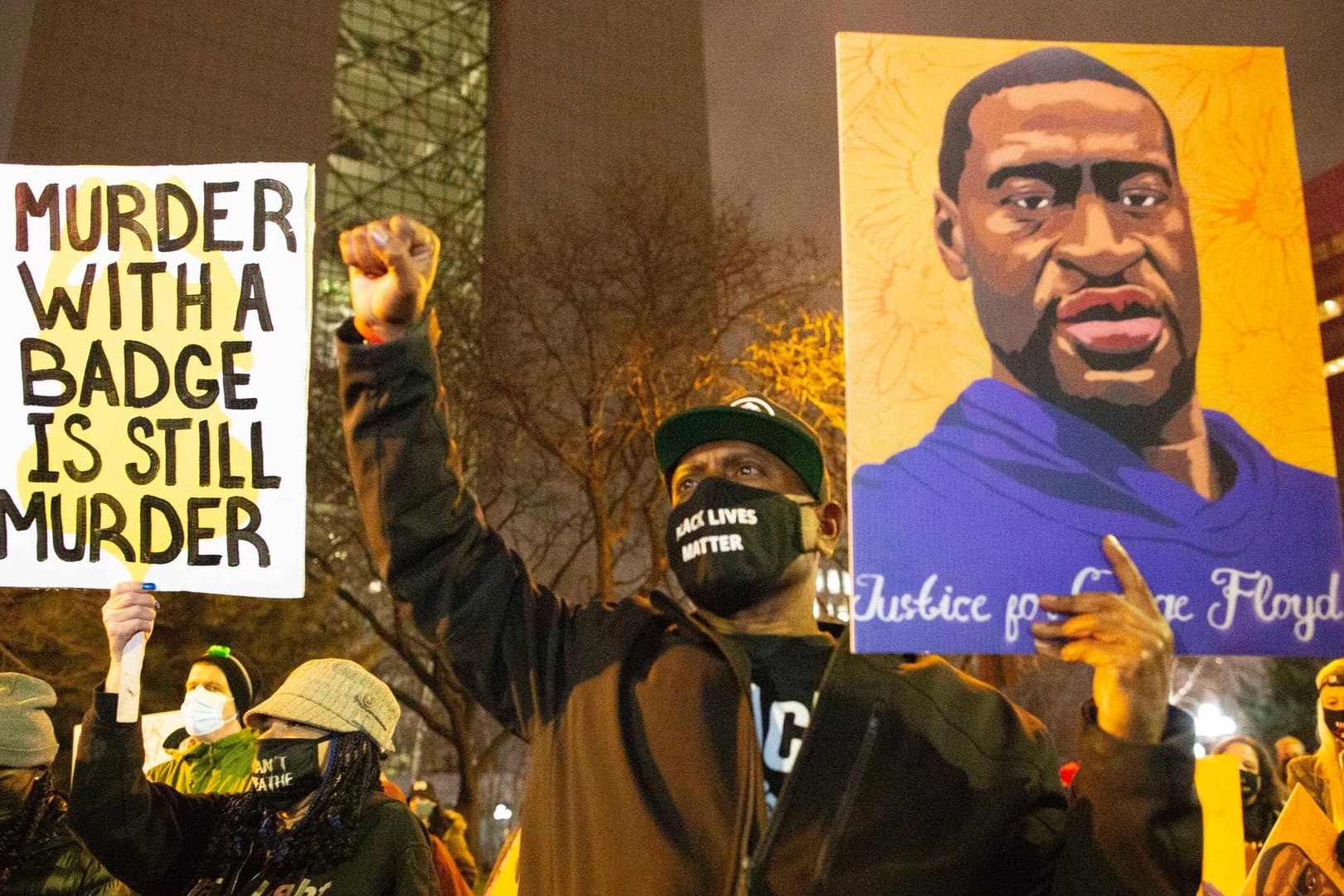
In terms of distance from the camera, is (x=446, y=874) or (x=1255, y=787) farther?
(x=1255, y=787)

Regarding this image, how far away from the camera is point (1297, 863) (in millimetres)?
5016

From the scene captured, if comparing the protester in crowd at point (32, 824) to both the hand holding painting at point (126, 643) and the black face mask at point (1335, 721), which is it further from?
the black face mask at point (1335, 721)

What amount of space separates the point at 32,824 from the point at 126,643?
1180mm

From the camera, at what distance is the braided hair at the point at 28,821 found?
12.7 feet

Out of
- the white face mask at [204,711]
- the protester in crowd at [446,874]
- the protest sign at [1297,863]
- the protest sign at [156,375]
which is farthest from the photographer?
the white face mask at [204,711]

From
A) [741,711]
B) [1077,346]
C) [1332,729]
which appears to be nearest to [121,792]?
[741,711]

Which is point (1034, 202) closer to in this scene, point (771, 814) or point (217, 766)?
point (771, 814)

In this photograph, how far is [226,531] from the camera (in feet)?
11.2

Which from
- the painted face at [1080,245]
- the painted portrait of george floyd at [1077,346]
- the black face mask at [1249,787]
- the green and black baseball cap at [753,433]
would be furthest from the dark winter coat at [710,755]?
the black face mask at [1249,787]

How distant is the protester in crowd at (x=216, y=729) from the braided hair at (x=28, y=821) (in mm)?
1215

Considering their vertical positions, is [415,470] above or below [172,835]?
above

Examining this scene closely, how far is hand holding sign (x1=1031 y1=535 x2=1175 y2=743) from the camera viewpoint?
2.23 metres

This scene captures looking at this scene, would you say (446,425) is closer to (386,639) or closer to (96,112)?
(386,639)

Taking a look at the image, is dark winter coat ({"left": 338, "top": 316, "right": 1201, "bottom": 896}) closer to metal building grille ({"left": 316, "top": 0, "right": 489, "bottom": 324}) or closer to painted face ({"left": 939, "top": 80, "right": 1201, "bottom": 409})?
painted face ({"left": 939, "top": 80, "right": 1201, "bottom": 409})
